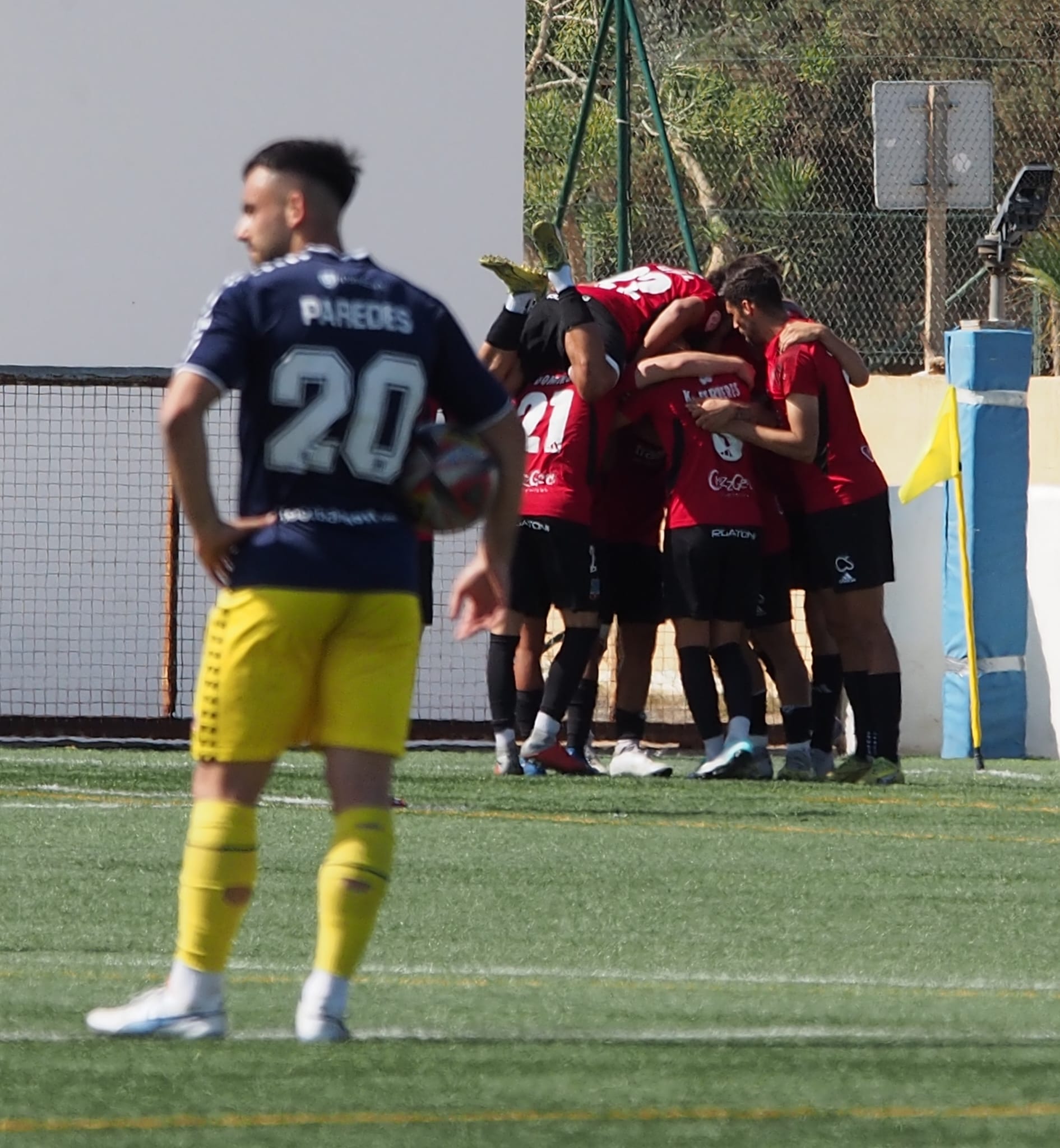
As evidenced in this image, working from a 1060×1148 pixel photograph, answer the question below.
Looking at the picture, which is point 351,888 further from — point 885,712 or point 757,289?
point 757,289

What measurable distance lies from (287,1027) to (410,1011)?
12.7 inches

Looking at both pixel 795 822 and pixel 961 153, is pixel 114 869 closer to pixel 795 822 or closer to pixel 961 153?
pixel 795 822

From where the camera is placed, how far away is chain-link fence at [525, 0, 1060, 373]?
20.8 metres

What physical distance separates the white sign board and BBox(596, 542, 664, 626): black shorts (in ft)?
25.8

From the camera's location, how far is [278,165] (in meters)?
4.09

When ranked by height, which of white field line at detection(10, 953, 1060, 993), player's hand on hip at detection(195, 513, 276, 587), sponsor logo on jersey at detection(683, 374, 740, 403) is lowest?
white field line at detection(10, 953, 1060, 993)

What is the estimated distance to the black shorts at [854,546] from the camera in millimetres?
8820

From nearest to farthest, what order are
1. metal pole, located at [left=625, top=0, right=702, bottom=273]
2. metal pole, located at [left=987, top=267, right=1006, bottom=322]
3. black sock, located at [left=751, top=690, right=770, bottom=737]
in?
black sock, located at [left=751, top=690, right=770, bottom=737], metal pole, located at [left=987, top=267, right=1006, bottom=322], metal pole, located at [left=625, top=0, right=702, bottom=273]

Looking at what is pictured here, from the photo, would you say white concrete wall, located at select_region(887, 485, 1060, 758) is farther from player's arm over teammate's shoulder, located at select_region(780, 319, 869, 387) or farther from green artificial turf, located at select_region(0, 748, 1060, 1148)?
green artificial turf, located at select_region(0, 748, 1060, 1148)

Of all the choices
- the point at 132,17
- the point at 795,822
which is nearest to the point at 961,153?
the point at 132,17

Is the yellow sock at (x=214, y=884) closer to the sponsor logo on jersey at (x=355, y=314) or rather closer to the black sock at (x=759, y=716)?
the sponsor logo on jersey at (x=355, y=314)

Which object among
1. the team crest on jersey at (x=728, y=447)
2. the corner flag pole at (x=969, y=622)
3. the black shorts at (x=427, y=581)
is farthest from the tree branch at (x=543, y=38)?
the black shorts at (x=427, y=581)

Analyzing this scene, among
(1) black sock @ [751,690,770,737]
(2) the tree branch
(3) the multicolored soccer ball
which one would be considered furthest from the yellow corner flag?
(2) the tree branch

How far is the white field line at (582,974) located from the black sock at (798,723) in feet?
14.4
